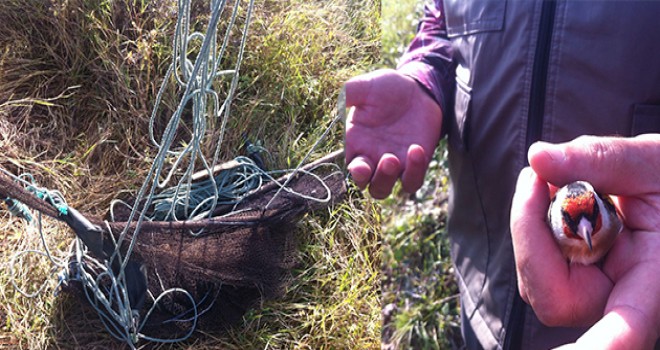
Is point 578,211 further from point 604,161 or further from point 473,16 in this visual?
point 473,16

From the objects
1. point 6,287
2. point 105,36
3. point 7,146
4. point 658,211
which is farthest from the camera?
point 105,36

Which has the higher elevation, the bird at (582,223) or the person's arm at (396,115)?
the person's arm at (396,115)

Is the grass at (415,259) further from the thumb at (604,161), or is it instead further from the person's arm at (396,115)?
the thumb at (604,161)

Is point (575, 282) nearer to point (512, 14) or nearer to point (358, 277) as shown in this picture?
point (512, 14)

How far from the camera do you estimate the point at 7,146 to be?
209 cm

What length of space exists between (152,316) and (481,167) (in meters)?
1.09

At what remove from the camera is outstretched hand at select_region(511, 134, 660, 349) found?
852 millimetres

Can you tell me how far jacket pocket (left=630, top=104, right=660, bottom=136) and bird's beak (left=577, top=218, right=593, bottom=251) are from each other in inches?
6.7

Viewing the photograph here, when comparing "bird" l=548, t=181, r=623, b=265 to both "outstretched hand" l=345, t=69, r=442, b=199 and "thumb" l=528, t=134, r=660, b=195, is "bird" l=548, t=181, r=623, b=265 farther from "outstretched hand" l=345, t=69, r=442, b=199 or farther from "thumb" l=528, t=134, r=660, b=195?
"outstretched hand" l=345, t=69, r=442, b=199

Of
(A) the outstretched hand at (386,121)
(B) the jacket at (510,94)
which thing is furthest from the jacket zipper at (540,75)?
(A) the outstretched hand at (386,121)

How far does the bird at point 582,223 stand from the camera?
2.93 feet

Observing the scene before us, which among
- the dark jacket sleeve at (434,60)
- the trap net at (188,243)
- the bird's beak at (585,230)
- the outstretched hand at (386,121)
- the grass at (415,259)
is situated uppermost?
the dark jacket sleeve at (434,60)

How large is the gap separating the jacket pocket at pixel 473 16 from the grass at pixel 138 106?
0.91m

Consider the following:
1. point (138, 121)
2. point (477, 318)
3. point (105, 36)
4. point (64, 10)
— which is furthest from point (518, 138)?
point (64, 10)
